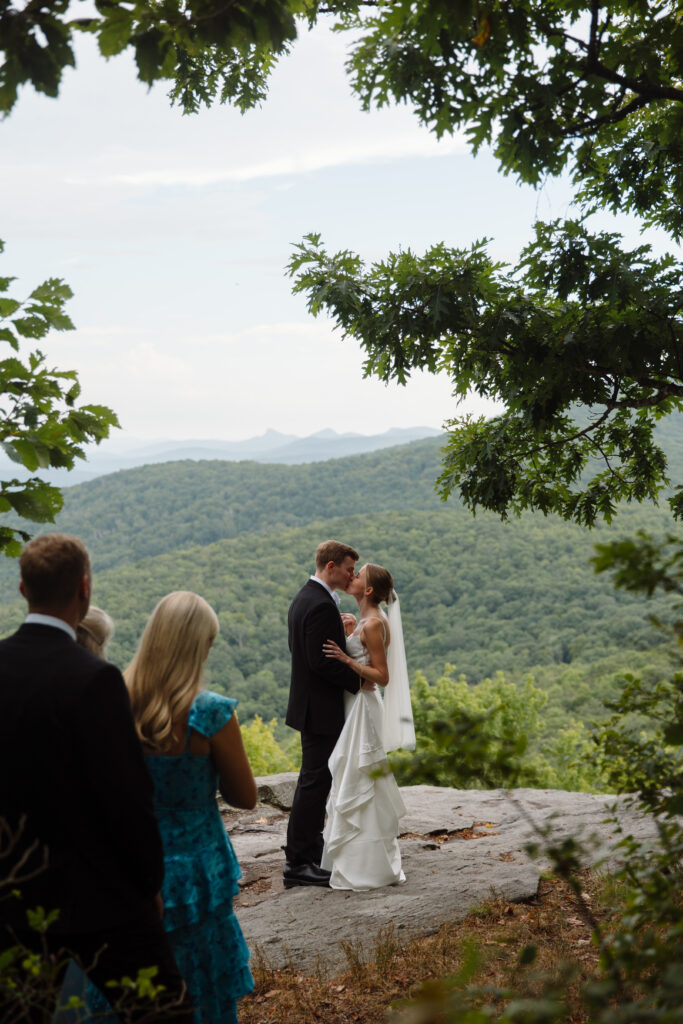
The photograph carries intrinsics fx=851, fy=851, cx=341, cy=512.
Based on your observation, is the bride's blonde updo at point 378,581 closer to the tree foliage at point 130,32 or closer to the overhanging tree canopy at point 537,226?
the overhanging tree canopy at point 537,226

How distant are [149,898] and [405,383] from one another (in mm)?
3907

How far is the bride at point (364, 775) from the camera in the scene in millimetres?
5621

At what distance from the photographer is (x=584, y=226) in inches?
192

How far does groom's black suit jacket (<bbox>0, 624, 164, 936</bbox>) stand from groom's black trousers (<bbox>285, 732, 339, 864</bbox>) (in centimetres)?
352

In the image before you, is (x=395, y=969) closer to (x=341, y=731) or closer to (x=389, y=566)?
(x=341, y=731)

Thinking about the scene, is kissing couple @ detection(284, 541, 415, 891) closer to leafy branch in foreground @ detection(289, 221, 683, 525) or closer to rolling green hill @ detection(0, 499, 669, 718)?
leafy branch in foreground @ detection(289, 221, 683, 525)

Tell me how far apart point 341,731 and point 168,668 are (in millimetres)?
3152

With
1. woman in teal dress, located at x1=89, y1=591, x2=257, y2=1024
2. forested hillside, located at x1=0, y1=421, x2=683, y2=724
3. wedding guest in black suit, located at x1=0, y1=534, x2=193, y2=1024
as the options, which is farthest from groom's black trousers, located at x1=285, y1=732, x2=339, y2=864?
forested hillside, located at x1=0, y1=421, x2=683, y2=724

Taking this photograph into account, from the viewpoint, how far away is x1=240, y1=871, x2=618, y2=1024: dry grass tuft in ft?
13.3

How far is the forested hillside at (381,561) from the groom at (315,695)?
28.8 m

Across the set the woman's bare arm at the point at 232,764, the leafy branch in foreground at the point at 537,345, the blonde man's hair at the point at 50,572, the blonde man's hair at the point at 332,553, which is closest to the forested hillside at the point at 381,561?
the leafy branch in foreground at the point at 537,345

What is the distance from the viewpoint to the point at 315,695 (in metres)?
5.76

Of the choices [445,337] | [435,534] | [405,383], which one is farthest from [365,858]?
[435,534]

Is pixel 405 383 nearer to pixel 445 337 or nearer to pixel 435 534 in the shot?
pixel 445 337
